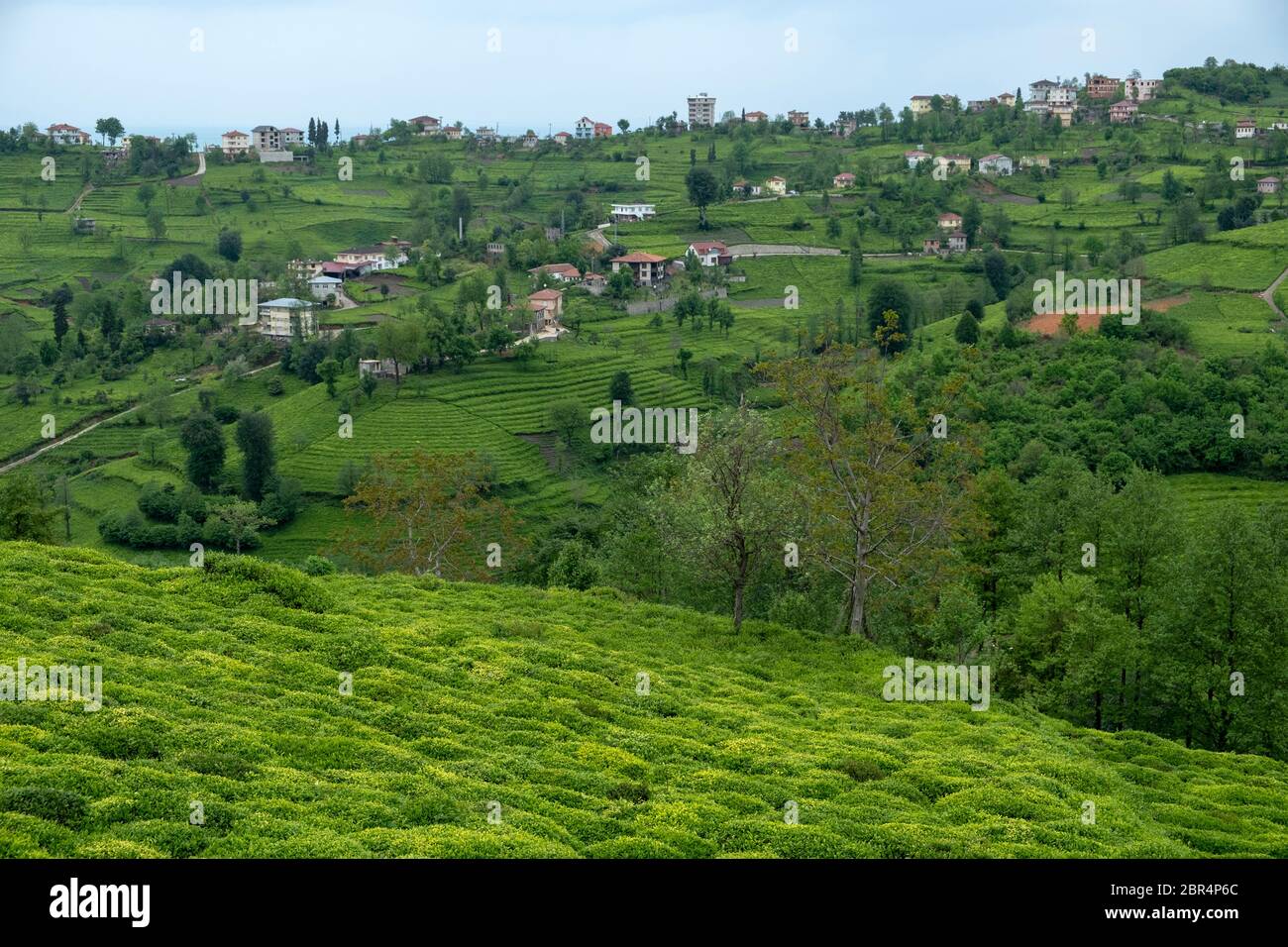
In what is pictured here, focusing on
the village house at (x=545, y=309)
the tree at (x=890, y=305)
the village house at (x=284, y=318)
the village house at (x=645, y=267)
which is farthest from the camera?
the village house at (x=645, y=267)

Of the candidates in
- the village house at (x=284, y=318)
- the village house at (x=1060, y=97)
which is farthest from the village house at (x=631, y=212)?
the village house at (x=1060, y=97)

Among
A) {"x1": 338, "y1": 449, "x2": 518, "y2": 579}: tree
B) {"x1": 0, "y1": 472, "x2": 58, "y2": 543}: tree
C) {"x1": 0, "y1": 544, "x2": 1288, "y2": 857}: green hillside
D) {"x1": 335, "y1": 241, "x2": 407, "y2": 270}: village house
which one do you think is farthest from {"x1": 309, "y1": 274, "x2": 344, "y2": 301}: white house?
{"x1": 0, "y1": 544, "x2": 1288, "y2": 857}: green hillside

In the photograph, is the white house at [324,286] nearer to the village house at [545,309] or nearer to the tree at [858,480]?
the village house at [545,309]

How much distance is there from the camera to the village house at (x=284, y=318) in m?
95.9

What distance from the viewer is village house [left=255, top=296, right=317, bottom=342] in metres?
95.9

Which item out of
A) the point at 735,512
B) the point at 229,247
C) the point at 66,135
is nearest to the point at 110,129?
the point at 66,135

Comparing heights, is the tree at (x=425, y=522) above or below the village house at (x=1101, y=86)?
below

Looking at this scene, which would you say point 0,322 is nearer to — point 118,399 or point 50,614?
point 118,399

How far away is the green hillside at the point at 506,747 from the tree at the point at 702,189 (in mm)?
107532

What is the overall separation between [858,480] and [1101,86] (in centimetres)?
18267

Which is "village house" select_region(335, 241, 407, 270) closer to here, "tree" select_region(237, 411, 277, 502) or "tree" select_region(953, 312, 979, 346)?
"tree" select_region(237, 411, 277, 502)

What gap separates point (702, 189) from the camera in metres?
131

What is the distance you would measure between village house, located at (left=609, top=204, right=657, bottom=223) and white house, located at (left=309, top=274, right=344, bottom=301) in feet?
122

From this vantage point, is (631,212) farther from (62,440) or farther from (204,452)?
(204,452)
